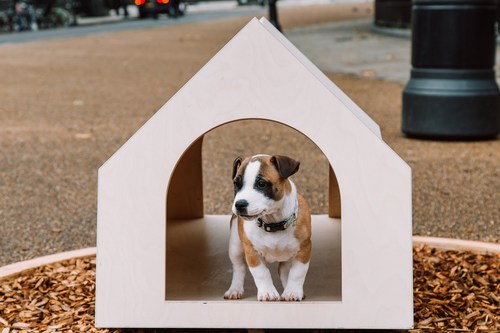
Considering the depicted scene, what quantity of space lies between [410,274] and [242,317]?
578 mm

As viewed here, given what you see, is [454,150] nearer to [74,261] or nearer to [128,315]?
[74,261]

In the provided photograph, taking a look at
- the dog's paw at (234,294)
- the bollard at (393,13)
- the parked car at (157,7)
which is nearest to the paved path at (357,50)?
the bollard at (393,13)

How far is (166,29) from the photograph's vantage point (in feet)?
85.3

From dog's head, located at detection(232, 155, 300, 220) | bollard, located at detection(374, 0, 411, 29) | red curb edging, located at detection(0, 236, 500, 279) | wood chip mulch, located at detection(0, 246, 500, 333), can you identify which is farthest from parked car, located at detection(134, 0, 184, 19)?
dog's head, located at detection(232, 155, 300, 220)

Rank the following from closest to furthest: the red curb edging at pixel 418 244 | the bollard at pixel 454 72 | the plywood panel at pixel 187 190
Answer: the red curb edging at pixel 418 244
the plywood panel at pixel 187 190
the bollard at pixel 454 72

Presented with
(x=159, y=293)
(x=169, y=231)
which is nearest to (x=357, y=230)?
(x=159, y=293)

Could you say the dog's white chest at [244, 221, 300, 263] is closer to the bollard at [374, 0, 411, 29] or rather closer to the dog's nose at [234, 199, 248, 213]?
the dog's nose at [234, 199, 248, 213]

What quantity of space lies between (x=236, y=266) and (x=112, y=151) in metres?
4.51

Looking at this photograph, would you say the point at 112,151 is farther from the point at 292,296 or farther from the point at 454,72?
the point at 292,296

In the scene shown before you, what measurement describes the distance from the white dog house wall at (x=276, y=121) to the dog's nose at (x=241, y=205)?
0.31 m

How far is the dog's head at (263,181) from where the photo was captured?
287 centimetres

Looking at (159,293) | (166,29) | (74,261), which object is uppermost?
(159,293)

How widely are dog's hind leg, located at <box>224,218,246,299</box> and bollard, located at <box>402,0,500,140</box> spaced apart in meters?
4.82

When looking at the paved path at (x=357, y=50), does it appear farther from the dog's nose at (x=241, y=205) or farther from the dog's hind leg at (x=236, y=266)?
the dog's nose at (x=241, y=205)
